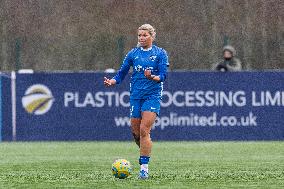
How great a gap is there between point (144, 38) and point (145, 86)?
2.11 ft

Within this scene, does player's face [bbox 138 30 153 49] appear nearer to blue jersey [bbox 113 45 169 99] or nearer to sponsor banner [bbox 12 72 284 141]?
blue jersey [bbox 113 45 169 99]

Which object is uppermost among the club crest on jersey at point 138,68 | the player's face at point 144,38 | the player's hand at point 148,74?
the player's face at point 144,38

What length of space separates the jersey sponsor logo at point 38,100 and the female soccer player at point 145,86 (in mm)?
10605

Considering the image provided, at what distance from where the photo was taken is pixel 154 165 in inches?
699

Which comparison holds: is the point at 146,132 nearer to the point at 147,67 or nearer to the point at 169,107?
the point at 147,67

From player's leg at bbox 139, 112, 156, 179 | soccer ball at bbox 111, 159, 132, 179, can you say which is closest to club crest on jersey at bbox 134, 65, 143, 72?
player's leg at bbox 139, 112, 156, 179

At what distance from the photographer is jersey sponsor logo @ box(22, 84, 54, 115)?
25.6 m

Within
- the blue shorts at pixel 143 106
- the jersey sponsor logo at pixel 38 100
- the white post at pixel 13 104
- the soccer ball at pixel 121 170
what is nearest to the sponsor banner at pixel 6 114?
the white post at pixel 13 104

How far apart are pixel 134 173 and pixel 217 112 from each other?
31.4ft

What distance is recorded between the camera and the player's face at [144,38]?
1485 centimetres

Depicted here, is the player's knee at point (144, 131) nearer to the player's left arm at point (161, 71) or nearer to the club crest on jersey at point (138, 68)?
the player's left arm at point (161, 71)

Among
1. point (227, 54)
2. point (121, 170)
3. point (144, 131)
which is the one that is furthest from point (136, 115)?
point (227, 54)

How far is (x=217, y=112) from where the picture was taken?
82.6 feet

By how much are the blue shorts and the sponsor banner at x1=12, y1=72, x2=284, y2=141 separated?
10.1 meters
